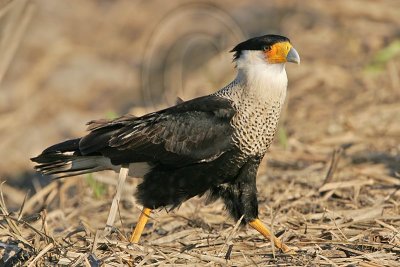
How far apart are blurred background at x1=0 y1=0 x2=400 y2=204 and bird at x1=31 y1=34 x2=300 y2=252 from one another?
61.3 inches

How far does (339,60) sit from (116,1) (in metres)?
7.02

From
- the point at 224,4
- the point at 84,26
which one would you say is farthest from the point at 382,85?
the point at 84,26

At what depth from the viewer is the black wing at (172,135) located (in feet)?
18.8

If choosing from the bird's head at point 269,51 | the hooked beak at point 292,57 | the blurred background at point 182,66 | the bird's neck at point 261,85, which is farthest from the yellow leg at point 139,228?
the blurred background at point 182,66

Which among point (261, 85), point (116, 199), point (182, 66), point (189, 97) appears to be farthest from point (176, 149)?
point (182, 66)

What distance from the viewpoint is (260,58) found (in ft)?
19.3

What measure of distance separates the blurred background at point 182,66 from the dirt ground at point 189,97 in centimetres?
3

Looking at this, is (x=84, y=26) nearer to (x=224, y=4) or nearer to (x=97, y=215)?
(x=224, y=4)

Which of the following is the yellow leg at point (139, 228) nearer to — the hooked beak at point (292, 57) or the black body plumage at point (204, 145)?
the black body plumage at point (204, 145)

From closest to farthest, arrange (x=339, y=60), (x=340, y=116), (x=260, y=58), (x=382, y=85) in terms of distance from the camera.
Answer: (x=260, y=58), (x=340, y=116), (x=382, y=85), (x=339, y=60)

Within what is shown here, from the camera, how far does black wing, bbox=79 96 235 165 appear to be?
574 centimetres

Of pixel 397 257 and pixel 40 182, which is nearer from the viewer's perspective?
pixel 397 257

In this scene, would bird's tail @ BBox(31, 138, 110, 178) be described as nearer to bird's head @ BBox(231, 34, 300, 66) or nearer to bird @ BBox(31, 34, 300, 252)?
bird @ BBox(31, 34, 300, 252)

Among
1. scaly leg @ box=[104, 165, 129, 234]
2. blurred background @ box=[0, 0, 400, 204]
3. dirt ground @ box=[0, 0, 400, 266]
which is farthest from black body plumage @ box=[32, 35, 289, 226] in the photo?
blurred background @ box=[0, 0, 400, 204]
